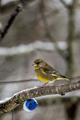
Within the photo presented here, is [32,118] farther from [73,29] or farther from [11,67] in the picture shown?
[73,29]

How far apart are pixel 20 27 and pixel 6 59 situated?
3.01ft

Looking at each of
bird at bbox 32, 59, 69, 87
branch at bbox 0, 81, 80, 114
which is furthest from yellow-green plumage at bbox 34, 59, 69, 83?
Answer: branch at bbox 0, 81, 80, 114

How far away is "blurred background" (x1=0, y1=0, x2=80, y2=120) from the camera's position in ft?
12.0

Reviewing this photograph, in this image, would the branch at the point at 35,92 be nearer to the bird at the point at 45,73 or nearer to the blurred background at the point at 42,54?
the bird at the point at 45,73

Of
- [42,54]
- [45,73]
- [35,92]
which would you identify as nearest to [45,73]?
[45,73]

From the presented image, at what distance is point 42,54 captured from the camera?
5281 millimetres

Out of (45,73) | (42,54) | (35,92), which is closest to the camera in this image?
(35,92)

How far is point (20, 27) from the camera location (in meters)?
4.94

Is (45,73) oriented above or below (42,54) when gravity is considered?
above

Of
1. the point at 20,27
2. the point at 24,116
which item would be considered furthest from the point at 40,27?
the point at 24,116

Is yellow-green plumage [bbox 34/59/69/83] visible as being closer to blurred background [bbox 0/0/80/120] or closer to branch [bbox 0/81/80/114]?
branch [bbox 0/81/80/114]

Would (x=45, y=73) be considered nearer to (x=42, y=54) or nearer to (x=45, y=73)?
(x=45, y=73)

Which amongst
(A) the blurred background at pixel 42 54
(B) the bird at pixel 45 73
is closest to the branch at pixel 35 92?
(B) the bird at pixel 45 73

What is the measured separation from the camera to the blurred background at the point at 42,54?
3662 mm
